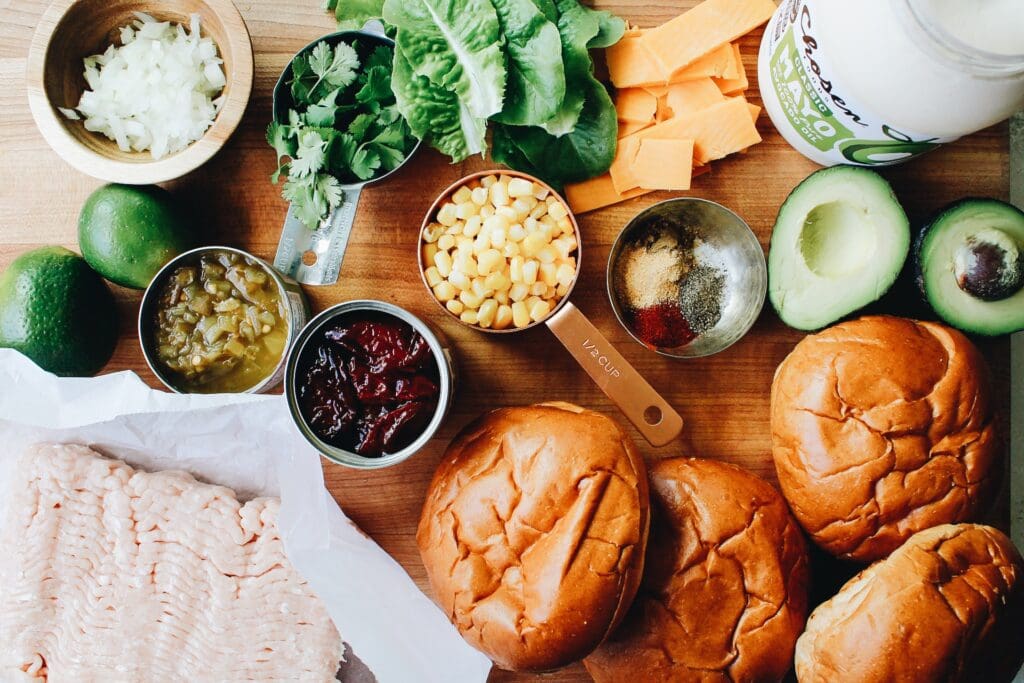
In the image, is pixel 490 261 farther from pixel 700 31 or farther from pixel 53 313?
pixel 53 313

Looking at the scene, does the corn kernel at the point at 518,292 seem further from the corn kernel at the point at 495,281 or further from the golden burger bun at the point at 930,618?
the golden burger bun at the point at 930,618

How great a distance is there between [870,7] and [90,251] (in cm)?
151

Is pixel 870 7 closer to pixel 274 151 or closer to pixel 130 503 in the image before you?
pixel 274 151

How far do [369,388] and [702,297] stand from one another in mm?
746

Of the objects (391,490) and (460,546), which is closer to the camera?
(460,546)

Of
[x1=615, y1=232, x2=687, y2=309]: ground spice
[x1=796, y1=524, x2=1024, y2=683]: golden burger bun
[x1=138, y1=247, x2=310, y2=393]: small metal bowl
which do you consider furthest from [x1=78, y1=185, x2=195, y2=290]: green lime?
[x1=796, y1=524, x2=1024, y2=683]: golden burger bun

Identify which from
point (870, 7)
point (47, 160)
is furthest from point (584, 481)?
point (47, 160)

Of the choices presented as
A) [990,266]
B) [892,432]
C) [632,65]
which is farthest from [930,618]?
[632,65]

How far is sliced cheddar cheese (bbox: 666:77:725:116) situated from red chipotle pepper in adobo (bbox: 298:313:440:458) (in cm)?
78

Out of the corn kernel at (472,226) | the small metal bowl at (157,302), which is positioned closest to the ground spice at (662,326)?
the corn kernel at (472,226)

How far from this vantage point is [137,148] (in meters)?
1.59

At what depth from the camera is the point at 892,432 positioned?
1.41 meters

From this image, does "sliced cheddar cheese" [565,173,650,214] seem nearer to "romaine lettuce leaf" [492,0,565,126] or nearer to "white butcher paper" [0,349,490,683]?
"romaine lettuce leaf" [492,0,565,126]

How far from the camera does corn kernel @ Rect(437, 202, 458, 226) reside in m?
1.58
